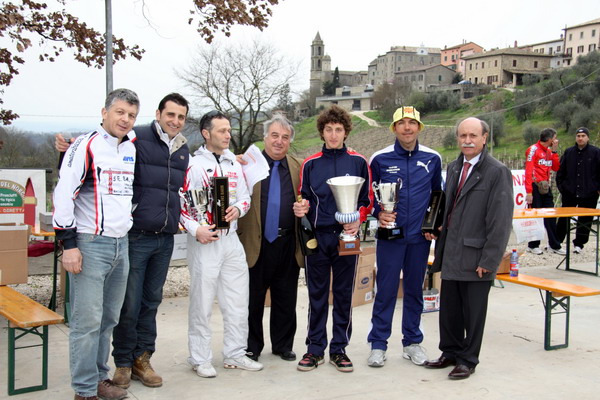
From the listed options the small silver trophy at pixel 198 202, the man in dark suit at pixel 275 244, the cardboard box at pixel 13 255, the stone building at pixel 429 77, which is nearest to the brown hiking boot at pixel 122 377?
the man in dark suit at pixel 275 244

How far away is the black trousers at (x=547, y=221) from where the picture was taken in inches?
404

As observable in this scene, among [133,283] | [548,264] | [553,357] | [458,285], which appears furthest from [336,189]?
[548,264]

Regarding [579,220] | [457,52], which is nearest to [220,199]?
[579,220]

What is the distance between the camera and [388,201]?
4352mm

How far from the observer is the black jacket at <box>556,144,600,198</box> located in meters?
9.67

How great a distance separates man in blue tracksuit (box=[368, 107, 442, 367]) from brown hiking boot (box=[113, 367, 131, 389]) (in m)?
1.91

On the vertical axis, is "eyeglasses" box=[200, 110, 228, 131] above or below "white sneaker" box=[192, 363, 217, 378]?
above

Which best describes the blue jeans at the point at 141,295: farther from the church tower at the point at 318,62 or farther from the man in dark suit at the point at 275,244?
the church tower at the point at 318,62

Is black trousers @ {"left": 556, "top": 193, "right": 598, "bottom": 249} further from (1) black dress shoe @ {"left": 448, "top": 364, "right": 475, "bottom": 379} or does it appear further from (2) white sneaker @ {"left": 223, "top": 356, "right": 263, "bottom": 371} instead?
(2) white sneaker @ {"left": 223, "top": 356, "right": 263, "bottom": 371}

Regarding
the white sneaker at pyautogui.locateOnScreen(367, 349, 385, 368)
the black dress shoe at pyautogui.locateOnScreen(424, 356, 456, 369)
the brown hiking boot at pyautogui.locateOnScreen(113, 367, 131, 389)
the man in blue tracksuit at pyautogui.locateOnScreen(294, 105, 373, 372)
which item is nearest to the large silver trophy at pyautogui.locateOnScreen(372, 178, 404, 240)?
the man in blue tracksuit at pyautogui.locateOnScreen(294, 105, 373, 372)

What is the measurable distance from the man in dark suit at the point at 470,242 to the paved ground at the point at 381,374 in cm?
24

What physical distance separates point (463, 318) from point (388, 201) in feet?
3.86

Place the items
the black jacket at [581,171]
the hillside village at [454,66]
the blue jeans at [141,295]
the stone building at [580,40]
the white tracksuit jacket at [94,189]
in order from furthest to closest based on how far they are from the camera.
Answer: the hillside village at [454,66] < the stone building at [580,40] < the black jacket at [581,171] < the blue jeans at [141,295] < the white tracksuit jacket at [94,189]

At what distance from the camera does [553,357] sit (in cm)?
489
